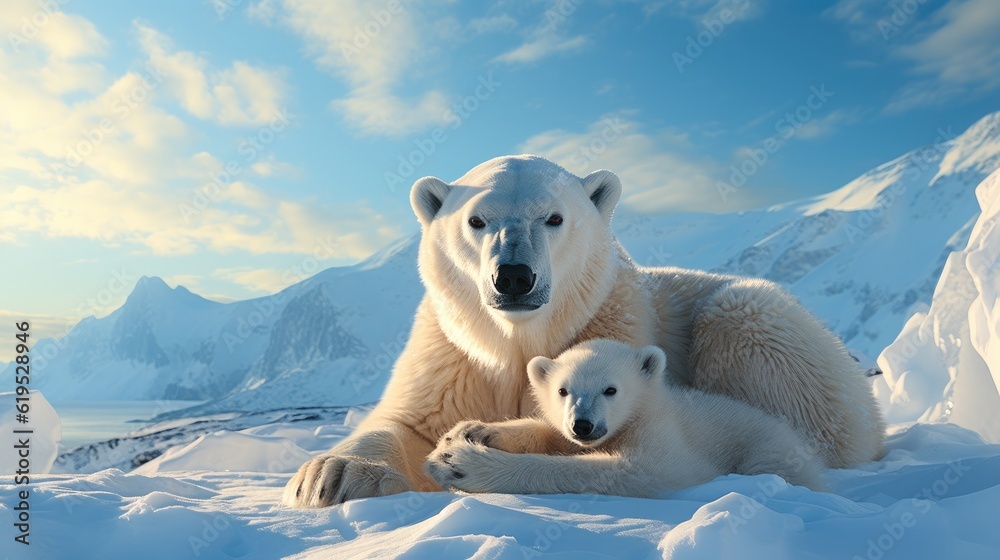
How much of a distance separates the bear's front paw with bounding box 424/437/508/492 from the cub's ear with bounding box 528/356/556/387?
0.55 meters

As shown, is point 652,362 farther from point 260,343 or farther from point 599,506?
point 260,343

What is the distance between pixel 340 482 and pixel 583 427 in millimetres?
991

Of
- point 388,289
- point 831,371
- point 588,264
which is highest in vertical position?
point 388,289

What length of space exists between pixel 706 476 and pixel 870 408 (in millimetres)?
1822

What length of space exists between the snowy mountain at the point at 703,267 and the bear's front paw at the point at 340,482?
82487 mm

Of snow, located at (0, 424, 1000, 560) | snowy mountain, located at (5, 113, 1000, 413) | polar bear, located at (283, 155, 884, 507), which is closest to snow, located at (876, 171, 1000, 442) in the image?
polar bear, located at (283, 155, 884, 507)

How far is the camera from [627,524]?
7.29 feet

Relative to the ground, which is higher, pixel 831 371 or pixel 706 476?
pixel 831 371

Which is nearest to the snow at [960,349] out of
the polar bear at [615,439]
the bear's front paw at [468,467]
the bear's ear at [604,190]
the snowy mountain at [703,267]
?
the polar bear at [615,439]

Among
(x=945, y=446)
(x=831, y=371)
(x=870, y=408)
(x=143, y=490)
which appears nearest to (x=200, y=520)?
(x=143, y=490)

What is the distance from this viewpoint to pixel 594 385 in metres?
3.15

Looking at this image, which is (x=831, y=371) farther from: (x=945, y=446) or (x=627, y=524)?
(x=627, y=524)

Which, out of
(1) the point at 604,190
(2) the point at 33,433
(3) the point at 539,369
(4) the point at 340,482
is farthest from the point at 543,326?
(2) the point at 33,433

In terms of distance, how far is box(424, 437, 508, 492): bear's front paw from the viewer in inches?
112
